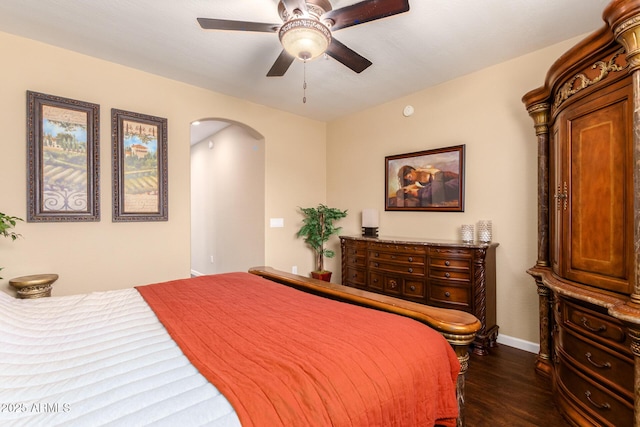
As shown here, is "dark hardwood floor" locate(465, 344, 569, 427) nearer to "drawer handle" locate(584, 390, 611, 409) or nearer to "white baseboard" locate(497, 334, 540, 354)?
"white baseboard" locate(497, 334, 540, 354)

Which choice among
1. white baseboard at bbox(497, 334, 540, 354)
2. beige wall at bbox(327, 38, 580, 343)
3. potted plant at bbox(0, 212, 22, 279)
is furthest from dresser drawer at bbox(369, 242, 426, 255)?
potted plant at bbox(0, 212, 22, 279)

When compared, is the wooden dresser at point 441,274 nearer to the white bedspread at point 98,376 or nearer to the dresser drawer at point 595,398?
the dresser drawer at point 595,398

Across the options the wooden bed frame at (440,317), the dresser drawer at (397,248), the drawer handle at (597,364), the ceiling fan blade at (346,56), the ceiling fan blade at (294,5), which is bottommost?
the drawer handle at (597,364)

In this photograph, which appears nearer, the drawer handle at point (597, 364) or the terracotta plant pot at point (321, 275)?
the drawer handle at point (597, 364)

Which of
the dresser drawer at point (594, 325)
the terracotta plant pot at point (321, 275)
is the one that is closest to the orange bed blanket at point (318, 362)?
the dresser drawer at point (594, 325)

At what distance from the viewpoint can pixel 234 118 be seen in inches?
157

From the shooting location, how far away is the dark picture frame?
3389 mm

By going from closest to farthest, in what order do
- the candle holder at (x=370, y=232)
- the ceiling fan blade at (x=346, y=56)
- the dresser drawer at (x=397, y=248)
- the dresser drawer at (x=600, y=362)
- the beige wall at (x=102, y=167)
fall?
1. the dresser drawer at (x=600, y=362)
2. the ceiling fan blade at (x=346, y=56)
3. the beige wall at (x=102, y=167)
4. the dresser drawer at (x=397, y=248)
5. the candle holder at (x=370, y=232)

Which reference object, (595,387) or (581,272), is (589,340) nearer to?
(595,387)

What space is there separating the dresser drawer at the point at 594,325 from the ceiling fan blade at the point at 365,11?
6.48 ft

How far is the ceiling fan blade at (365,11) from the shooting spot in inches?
66.2

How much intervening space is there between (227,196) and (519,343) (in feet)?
14.6

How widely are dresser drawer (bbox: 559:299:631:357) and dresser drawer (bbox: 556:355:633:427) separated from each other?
25cm

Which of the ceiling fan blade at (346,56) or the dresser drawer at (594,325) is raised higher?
the ceiling fan blade at (346,56)
